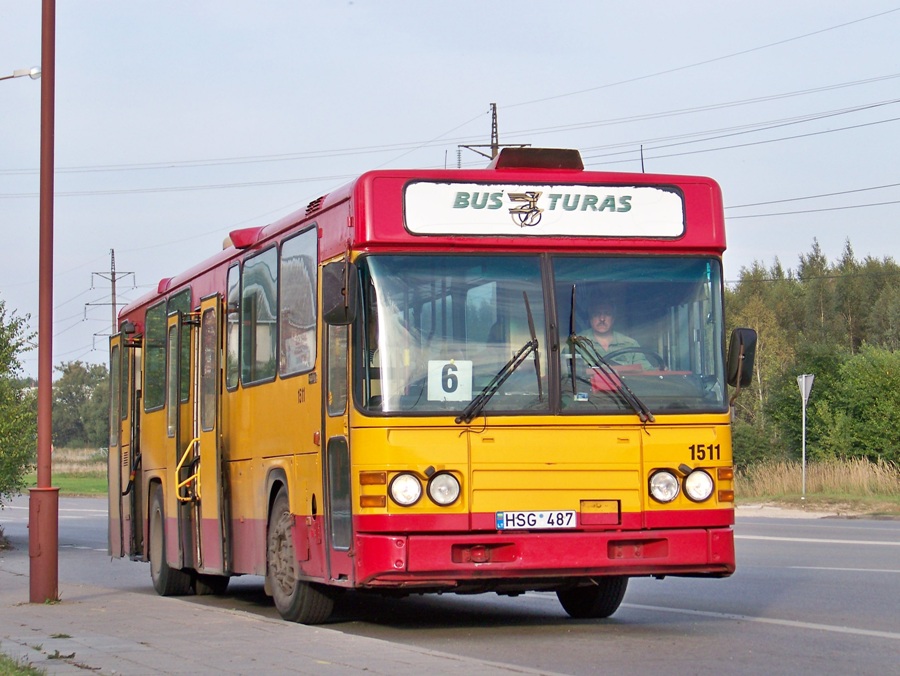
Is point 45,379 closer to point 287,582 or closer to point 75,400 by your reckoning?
point 287,582

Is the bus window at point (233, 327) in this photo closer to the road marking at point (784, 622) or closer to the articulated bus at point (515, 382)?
the articulated bus at point (515, 382)

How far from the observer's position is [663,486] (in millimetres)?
10859

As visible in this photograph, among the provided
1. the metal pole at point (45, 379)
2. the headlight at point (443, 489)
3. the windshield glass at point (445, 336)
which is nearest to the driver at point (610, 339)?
the windshield glass at point (445, 336)

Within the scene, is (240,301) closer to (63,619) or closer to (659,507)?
(63,619)

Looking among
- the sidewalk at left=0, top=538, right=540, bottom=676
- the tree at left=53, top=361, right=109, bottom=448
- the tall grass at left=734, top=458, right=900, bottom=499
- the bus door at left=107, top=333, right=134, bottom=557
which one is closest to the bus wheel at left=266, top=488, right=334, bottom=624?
the sidewalk at left=0, top=538, right=540, bottom=676

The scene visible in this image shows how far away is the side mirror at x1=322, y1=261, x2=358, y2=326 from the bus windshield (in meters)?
0.12

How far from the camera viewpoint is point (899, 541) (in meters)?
22.0

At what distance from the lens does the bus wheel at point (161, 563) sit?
55.5 ft

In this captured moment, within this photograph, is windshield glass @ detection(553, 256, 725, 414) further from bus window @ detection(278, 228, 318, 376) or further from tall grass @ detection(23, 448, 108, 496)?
tall grass @ detection(23, 448, 108, 496)

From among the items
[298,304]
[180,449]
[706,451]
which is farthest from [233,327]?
[706,451]

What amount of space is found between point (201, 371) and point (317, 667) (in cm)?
665

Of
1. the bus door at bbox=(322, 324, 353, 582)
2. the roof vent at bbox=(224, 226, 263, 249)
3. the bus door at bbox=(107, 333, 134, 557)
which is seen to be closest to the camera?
the bus door at bbox=(322, 324, 353, 582)

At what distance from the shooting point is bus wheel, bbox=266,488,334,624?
475 inches

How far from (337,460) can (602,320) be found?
211cm
